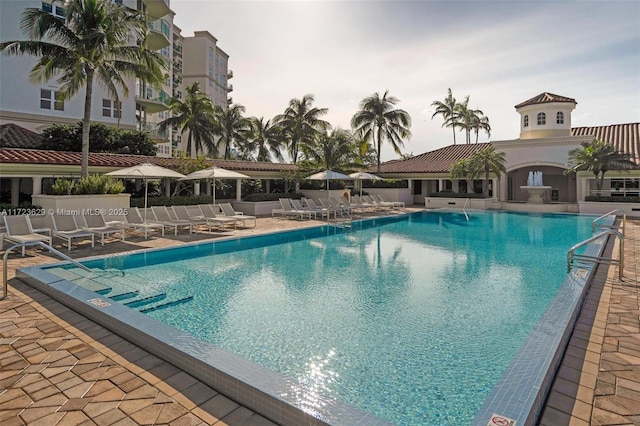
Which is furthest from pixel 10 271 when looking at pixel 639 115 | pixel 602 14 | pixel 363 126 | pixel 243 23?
pixel 639 115

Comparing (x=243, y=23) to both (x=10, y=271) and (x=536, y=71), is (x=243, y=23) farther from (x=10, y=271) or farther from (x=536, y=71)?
(x=536, y=71)

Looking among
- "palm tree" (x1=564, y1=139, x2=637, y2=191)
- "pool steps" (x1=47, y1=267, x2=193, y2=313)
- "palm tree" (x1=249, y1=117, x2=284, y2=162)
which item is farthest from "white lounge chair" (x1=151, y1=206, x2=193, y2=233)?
"palm tree" (x1=249, y1=117, x2=284, y2=162)

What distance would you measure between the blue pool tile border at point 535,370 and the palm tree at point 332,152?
21.2m

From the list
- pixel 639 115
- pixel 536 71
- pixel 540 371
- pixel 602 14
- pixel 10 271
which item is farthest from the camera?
pixel 639 115

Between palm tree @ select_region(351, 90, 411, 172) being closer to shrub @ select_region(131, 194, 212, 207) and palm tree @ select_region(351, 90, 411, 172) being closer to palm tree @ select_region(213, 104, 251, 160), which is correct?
palm tree @ select_region(213, 104, 251, 160)

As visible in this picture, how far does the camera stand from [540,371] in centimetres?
348

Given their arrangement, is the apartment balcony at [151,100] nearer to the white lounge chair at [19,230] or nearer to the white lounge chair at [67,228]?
the white lounge chair at [67,228]

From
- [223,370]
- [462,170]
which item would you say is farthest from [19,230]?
[462,170]

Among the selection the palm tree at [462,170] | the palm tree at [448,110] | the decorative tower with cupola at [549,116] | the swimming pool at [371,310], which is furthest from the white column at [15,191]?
the palm tree at [448,110]

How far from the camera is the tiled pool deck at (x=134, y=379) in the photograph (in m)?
3.05

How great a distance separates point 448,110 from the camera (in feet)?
149

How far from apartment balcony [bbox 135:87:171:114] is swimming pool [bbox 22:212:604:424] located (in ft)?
87.6

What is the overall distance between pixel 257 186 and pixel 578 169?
21667 mm

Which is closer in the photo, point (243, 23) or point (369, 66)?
point (243, 23)
